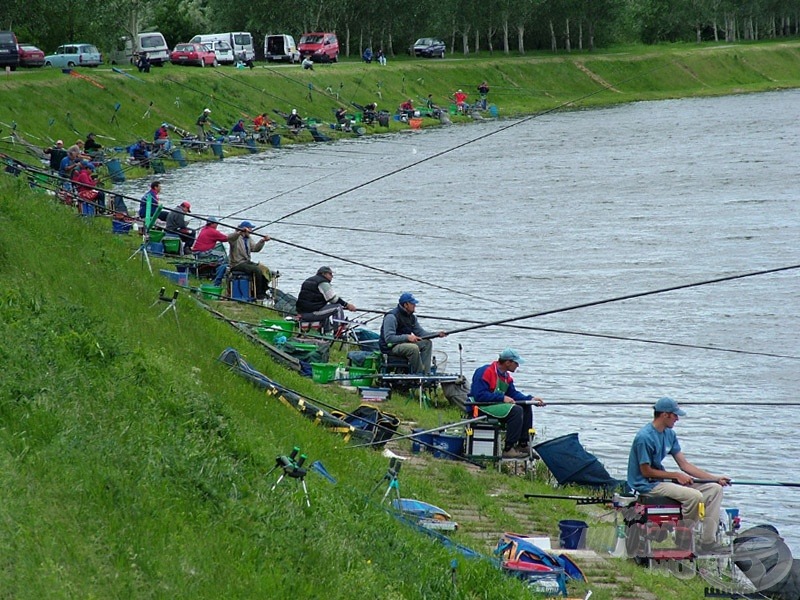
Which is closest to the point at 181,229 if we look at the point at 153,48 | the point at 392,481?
the point at 392,481

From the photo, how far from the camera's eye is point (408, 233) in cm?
3284

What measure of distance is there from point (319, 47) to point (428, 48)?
13.6 metres

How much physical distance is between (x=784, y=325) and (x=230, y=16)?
208 feet

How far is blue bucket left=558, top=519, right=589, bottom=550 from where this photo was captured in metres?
11.0

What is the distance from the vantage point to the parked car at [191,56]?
→ 6038 centimetres

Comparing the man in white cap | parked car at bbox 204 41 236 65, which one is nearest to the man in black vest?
the man in white cap

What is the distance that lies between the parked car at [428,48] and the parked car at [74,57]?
29623mm

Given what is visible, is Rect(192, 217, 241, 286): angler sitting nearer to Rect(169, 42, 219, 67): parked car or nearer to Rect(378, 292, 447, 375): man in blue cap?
Rect(378, 292, 447, 375): man in blue cap

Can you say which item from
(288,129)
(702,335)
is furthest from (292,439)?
(288,129)

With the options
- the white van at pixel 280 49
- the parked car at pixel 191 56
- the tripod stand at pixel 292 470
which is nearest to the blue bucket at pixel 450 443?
the tripod stand at pixel 292 470

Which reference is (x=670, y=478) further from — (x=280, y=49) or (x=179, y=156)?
(x=280, y=49)

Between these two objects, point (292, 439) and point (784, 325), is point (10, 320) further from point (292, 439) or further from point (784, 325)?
point (784, 325)

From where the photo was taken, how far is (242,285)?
20328 millimetres

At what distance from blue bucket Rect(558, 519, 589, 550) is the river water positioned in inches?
66.2
